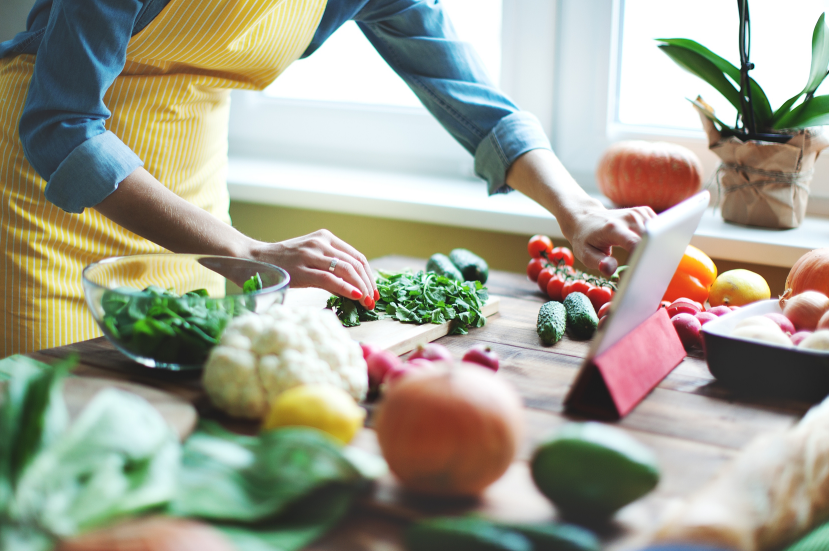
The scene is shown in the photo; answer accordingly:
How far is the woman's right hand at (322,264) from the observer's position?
103cm

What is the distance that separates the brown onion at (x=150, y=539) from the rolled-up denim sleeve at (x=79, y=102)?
0.66 m

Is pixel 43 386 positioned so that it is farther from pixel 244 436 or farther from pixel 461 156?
pixel 461 156

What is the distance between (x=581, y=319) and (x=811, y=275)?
366 mm

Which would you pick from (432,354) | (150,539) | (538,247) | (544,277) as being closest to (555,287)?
(544,277)

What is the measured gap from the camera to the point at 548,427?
0.74 m

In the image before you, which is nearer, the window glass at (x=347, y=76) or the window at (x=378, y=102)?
the window at (x=378, y=102)

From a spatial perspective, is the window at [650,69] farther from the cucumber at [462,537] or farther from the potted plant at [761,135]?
the cucumber at [462,537]

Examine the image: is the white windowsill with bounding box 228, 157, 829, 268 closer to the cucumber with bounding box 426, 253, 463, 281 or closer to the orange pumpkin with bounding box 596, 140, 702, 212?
the orange pumpkin with bounding box 596, 140, 702, 212

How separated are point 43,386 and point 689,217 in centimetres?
70

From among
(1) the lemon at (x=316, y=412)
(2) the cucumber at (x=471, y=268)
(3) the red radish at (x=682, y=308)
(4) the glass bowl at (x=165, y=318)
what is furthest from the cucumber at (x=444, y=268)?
(1) the lemon at (x=316, y=412)

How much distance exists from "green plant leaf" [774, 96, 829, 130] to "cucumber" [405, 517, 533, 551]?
4.45 ft

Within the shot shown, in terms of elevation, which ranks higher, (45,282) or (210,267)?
(210,267)

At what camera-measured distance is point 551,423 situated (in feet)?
2.48

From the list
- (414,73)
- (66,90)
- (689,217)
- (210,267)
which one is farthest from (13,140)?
(689,217)
